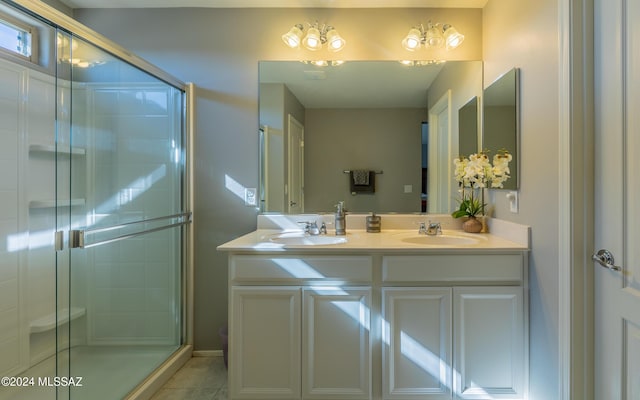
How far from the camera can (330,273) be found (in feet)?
5.41

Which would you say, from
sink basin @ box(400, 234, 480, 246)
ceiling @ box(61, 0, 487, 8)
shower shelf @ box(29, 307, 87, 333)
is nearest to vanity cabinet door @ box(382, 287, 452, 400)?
sink basin @ box(400, 234, 480, 246)

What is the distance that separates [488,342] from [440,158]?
1.17m

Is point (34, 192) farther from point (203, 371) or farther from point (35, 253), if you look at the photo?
point (203, 371)

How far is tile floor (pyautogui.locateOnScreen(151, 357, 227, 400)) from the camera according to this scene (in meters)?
1.87

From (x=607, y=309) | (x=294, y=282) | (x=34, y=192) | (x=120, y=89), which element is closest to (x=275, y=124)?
(x=120, y=89)

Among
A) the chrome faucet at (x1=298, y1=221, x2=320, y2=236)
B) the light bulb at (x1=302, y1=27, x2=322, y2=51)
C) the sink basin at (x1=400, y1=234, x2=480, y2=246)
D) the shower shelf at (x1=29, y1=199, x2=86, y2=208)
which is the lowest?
the sink basin at (x1=400, y1=234, x2=480, y2=246)

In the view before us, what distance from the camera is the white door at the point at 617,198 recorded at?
1143mm

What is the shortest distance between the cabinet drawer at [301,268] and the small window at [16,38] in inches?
56.5

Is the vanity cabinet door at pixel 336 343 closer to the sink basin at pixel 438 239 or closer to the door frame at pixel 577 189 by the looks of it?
the sink basin at pixel 438 239

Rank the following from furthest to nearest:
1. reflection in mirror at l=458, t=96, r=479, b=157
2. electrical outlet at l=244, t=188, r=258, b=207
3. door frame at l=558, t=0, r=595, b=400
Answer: electrical outlet at l=244, t=188, r=258, b=207 < reflection in mirror at l=458, t=96, r=479, b=157 < door frame at l=558, t=0, r=595, b=400

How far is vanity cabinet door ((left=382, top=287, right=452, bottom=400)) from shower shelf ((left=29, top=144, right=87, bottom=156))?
5.43ft

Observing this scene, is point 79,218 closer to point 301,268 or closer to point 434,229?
point 301,268

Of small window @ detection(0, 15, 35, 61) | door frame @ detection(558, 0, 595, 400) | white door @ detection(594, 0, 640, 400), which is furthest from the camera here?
small window @ detection(0, 15, 35, 61)

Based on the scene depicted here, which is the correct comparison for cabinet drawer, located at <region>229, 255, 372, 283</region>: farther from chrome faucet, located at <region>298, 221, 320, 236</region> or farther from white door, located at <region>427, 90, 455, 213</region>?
white door, located at <region>427, 90, 455, 213</region>
